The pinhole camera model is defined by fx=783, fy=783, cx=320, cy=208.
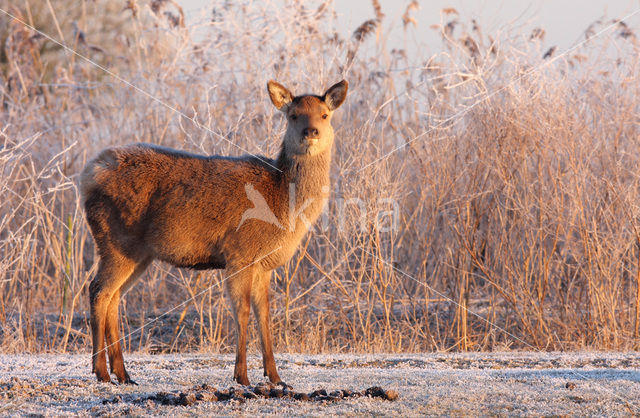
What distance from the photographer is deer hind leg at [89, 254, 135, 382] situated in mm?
5992

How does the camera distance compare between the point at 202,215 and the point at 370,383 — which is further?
the point at 202,215

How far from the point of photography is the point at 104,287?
6047 mm

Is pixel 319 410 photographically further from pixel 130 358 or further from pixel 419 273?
pixel 419 273

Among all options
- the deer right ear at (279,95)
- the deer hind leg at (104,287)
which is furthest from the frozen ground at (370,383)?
the deer right ear at (279,95)

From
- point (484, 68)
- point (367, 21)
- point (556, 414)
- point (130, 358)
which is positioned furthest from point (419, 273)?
point (556, 414)

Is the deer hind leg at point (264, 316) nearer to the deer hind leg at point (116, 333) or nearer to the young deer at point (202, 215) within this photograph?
the young deer at point (202, 215)

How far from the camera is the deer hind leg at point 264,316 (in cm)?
593

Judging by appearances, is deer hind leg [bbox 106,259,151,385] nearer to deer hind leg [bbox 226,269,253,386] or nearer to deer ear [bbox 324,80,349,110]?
deer hind leg [bbox 226,269,253,386]

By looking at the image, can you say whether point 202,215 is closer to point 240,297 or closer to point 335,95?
point 240,297

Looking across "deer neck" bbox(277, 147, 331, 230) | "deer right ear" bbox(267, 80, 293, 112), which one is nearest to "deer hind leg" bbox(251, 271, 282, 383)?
"deer neck" bbox(277, 147, 331, 230)

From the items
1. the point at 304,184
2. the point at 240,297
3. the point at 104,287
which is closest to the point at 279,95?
the point at 304,184

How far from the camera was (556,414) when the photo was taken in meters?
4.53

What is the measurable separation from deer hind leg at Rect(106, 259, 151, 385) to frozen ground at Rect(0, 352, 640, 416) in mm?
168

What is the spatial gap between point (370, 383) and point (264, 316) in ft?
3.51
